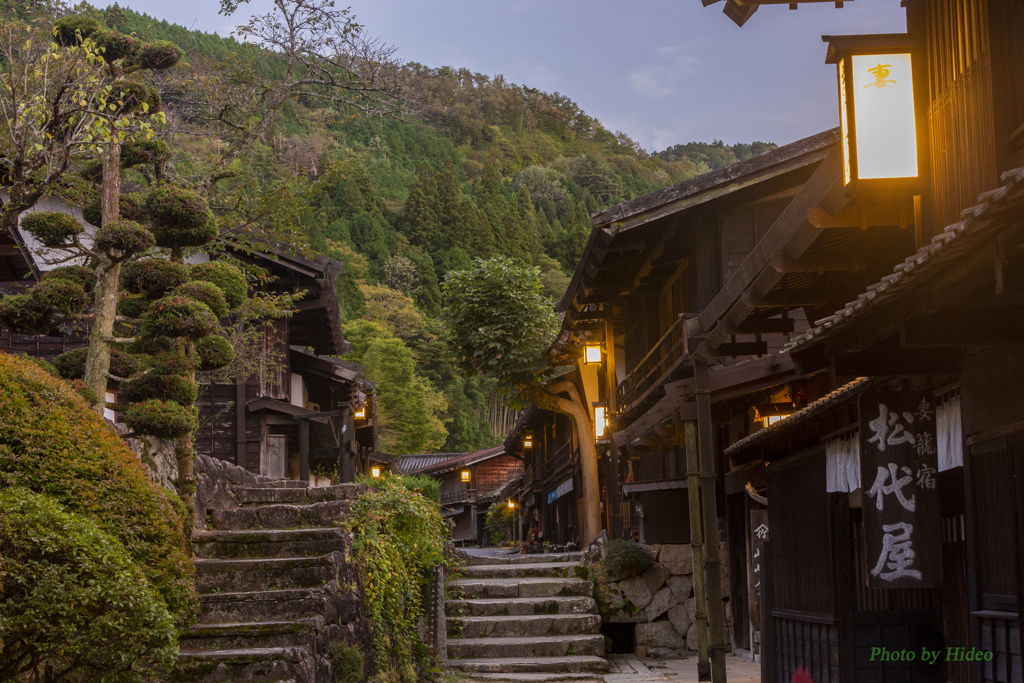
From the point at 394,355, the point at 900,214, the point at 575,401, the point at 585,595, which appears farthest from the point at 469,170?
the point at 900,214

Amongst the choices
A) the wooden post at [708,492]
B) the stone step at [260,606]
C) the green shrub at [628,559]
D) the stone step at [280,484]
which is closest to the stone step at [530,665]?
the green shrub at [628,559]

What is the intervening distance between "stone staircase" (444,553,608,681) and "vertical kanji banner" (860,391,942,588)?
771 centimetres

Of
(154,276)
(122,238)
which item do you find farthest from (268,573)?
(122,238)

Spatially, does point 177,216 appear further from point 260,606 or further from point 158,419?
point 260,606

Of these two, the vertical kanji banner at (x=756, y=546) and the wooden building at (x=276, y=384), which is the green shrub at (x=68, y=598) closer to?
the vertical kanji banner at (x=756, y=546)

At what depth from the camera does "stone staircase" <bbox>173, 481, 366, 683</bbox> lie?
782 cm

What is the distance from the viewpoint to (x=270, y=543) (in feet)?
→ 32.7

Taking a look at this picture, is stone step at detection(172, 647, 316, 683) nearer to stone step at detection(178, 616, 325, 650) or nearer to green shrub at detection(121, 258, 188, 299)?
stone step at detection(178, 616, 325, 650)

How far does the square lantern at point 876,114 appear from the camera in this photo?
6.91 meters

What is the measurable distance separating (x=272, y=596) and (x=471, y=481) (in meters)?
45.1

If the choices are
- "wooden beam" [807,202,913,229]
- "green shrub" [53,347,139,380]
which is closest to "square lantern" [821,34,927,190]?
"wooden beam" [807,202,913,229]

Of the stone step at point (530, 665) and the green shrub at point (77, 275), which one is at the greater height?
the green shrub at point (77, 275)

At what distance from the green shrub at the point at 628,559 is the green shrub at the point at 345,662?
27.5 ft

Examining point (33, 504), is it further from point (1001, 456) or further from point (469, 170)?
point (469, 170)
